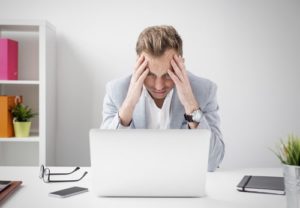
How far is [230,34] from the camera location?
11.6ft

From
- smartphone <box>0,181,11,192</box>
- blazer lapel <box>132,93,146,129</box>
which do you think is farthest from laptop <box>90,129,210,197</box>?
blazer lapel <box>132,93,146,129</box>

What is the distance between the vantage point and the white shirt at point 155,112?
2340 mm

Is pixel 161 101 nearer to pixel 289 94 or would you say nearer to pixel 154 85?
pixel 154 85

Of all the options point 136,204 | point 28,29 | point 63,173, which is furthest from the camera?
point 28,29

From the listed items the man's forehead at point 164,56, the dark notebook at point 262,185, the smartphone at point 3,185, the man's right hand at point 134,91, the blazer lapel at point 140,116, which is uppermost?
the man's forehead at point 164,56

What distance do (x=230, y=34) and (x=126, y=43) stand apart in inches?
36.5

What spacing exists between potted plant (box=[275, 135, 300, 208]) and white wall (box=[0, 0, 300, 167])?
7.90 feet

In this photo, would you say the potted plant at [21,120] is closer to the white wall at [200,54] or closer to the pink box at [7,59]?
the pink box at [7,59]

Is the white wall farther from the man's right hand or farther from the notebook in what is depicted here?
the notebook

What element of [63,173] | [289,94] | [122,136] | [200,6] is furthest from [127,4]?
[122,136]

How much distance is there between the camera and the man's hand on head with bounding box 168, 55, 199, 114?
2205 mm

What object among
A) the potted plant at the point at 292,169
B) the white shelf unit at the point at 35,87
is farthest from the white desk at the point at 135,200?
the white shelf unit at the point at 35,87

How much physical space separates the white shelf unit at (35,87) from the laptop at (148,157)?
1.96 metres

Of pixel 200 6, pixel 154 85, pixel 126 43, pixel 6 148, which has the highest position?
pixel 200 6
